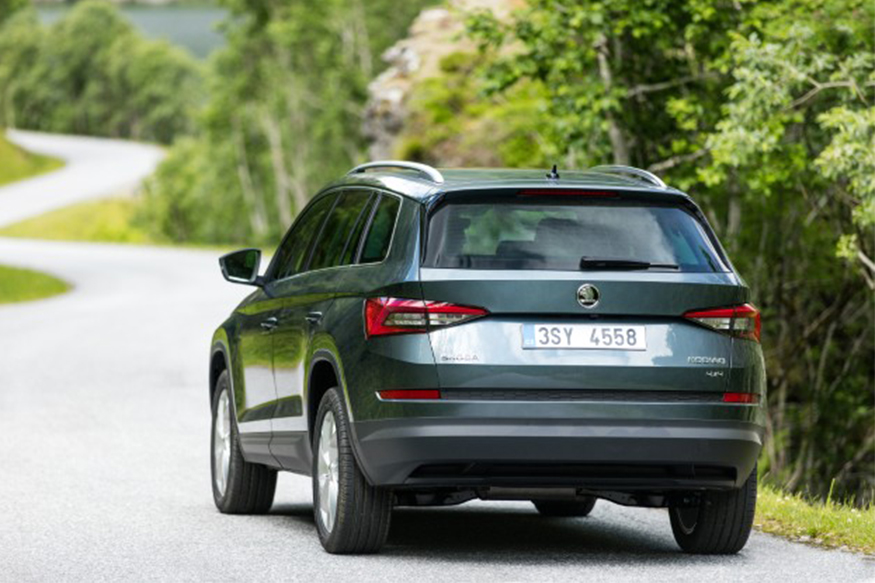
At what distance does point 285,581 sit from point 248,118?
83.1m

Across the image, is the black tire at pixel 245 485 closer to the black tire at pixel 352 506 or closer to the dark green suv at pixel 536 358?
the dark green suv at pixel 536 358

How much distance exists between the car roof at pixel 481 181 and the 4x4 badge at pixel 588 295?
1.73ft

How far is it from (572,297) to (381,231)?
1078 mm

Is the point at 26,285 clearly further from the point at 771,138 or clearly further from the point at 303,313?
the point at 303,313

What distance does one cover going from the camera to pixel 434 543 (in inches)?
352

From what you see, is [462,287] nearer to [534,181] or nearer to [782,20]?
[534,181]

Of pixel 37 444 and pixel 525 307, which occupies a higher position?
pixel 525 307

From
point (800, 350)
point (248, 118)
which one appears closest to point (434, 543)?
point (800, 350)

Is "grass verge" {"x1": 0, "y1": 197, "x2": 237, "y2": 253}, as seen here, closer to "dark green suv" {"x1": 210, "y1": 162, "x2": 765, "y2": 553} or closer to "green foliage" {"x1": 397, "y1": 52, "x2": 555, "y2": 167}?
"green foliage" {"x1": 397, "y1": 52, "x2": 555, "y2": 167}

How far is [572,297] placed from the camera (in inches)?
303

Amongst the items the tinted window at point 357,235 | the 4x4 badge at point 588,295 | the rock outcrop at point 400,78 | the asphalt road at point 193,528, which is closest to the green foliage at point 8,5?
the rock outcrop at point 400,78

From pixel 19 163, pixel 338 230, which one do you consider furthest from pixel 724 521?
pixel 19 163

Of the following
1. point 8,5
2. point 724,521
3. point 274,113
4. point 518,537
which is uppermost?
point 724,521

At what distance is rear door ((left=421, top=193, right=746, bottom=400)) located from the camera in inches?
300
